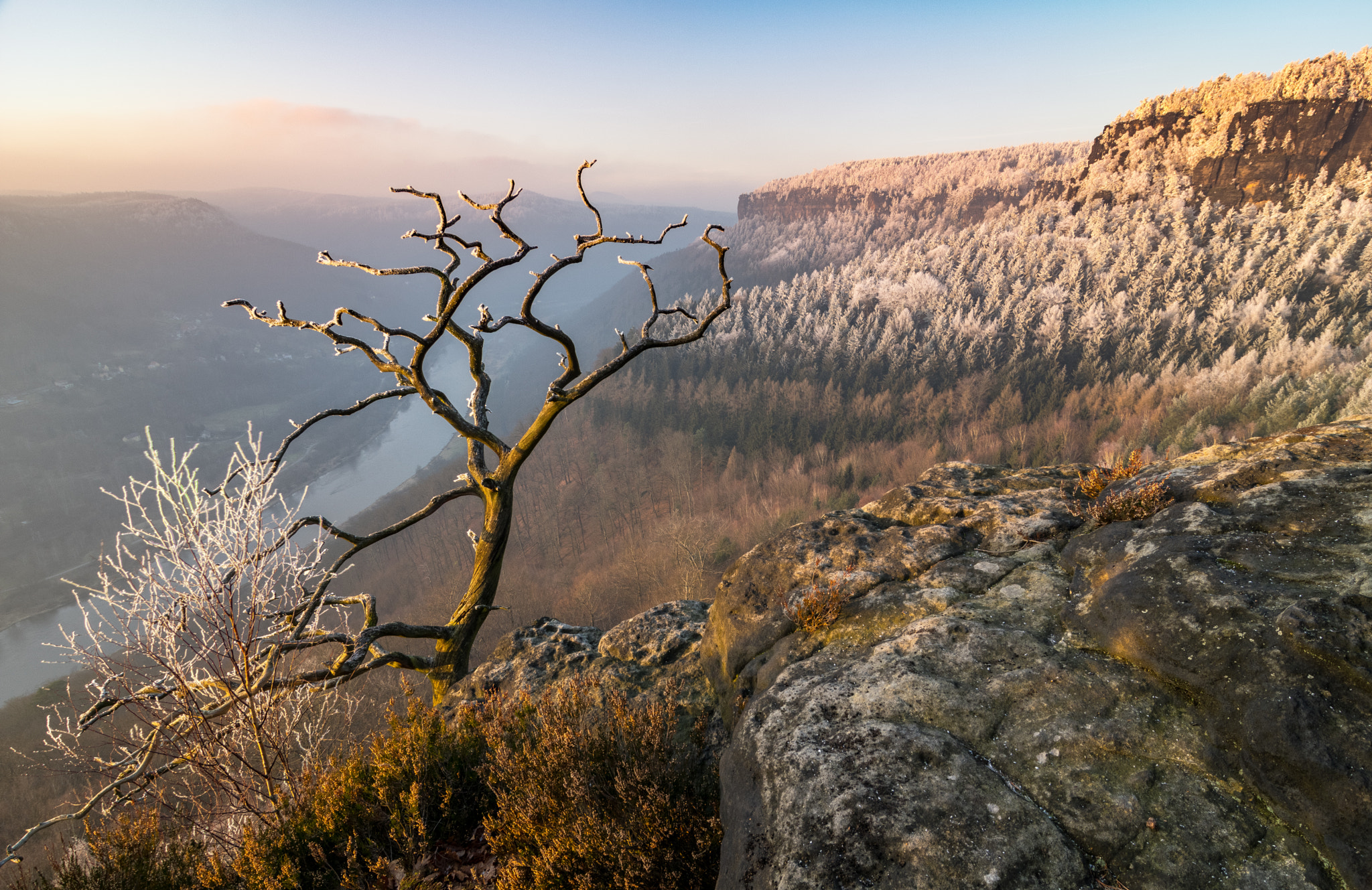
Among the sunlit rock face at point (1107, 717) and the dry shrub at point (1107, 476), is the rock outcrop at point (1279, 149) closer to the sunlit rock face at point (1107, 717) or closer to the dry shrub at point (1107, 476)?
the dry shrub at point (1107, 476)

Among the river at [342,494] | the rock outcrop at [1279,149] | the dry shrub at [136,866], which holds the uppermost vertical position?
the rock outcrop at [1279,149]

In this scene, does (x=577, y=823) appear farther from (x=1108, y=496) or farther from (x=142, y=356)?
(x=142, y=356)

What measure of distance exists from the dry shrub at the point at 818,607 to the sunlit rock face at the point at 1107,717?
0.12 m

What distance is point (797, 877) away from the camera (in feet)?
8.43

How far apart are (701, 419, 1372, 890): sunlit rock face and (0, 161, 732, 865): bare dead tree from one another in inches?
139

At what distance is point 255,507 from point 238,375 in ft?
681

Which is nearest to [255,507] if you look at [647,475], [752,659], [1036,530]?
[752,659]

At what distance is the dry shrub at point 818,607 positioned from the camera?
486 centimetres

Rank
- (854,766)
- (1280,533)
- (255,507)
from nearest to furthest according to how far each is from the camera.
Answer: (854,766)
(1280,533)
(255,507)

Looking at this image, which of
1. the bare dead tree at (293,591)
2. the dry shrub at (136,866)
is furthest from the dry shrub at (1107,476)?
the dry shrub at (136,866)

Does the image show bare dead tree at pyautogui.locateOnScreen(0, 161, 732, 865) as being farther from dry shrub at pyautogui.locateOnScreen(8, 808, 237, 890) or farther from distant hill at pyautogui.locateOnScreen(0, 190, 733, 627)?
distant hill at pyautogui.locateOnScreen(0, 190, 733, 627)

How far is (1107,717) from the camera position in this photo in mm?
3090

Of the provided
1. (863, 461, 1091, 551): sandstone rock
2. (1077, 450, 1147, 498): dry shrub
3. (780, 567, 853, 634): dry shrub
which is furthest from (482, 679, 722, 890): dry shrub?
(1077, 450, 1147, 498): dry shrub

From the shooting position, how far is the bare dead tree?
13.3 ft
